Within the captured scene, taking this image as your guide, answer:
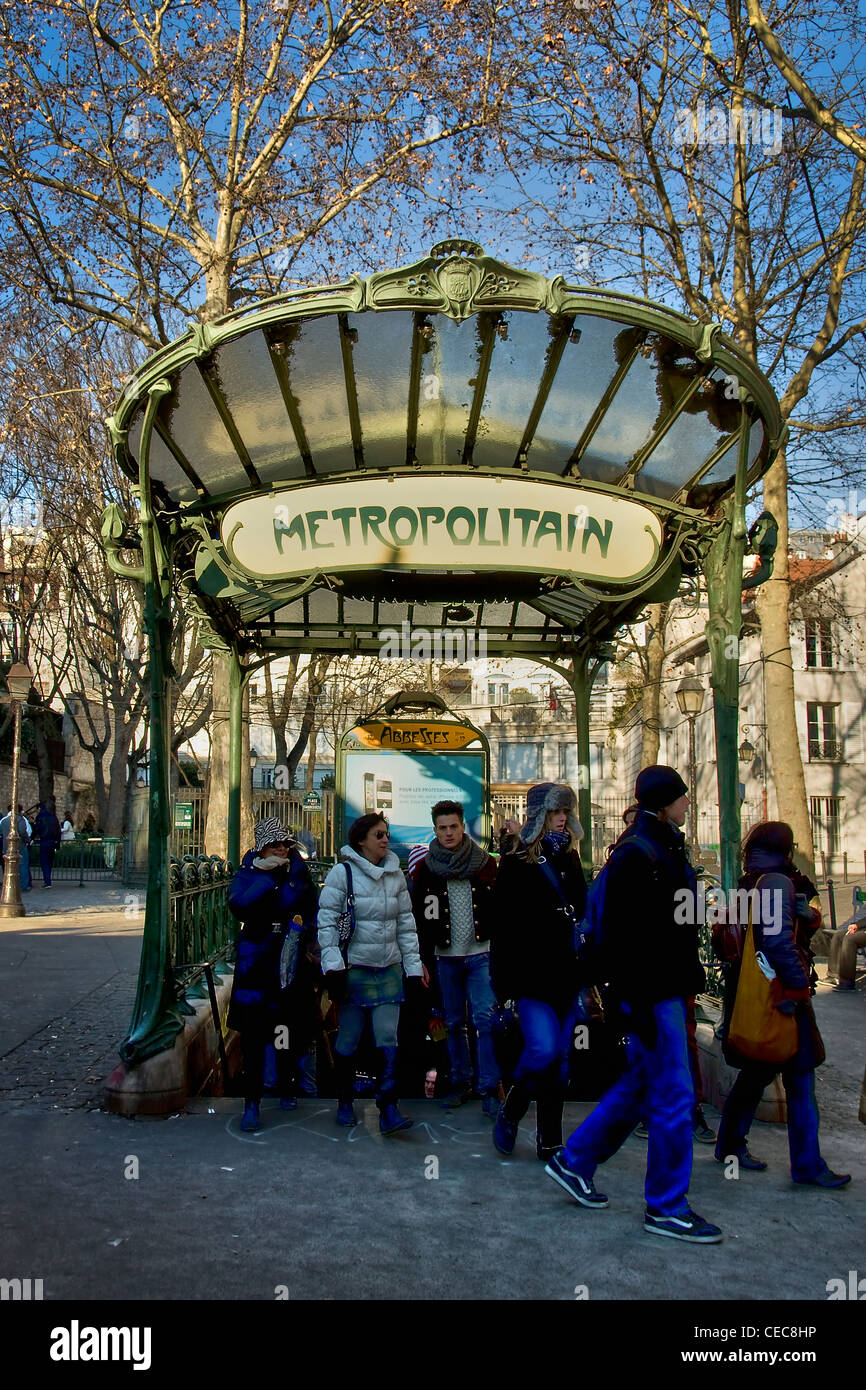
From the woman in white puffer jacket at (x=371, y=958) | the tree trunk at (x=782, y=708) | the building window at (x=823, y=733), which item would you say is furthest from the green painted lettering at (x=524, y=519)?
the building window at (x=823, y=733)

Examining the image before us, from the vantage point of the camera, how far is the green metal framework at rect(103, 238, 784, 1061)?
6008 millimetres

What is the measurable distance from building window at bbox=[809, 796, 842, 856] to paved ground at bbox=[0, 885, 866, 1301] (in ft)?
109

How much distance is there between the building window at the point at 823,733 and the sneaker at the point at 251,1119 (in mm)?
35911

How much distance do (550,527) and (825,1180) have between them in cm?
375

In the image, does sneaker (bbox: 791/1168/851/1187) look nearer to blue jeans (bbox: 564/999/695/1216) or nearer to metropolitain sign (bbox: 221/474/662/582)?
blue jeans (bbox: 564/999/695/1216)

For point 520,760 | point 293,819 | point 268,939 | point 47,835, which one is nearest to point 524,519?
point 268,939

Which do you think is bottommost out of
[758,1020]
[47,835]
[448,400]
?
[758,1020]

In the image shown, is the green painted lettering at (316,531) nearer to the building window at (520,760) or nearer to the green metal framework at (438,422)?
the green metal framework at (438,422)

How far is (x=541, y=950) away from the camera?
514 centimetres

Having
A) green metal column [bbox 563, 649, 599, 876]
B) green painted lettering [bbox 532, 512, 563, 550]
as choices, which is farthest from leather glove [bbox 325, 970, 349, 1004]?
green metal column [bbox 563, 649, 599, 876]

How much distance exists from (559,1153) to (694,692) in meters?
15.7

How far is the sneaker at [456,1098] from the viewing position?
21.2 ft

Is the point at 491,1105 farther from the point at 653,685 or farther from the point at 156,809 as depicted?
the point at 653,685
